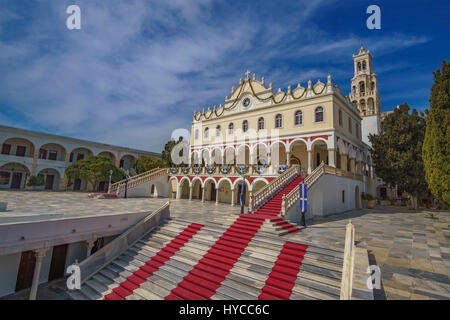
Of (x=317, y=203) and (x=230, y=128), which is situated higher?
(x=230, y=128)

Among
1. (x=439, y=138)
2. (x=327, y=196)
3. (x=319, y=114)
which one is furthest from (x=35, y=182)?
(x=439, y=138)

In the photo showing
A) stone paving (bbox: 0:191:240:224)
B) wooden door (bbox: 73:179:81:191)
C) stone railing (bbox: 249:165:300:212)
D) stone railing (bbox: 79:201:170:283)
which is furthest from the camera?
wooden door (bbox: 73:179:81:191)

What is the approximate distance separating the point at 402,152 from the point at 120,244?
92.2 feet

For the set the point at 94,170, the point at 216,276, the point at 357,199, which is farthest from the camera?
the point at 94,170

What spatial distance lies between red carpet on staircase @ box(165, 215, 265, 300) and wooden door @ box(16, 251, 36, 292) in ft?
29.0

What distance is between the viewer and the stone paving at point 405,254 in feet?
19.4

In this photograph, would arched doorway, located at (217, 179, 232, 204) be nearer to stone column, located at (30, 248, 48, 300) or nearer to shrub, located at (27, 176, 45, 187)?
stone column, located at (30, 248, 48, 300)

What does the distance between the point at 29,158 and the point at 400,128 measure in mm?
48116

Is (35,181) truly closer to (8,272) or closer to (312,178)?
(8,272)

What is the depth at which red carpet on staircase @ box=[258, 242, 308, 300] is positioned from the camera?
6723 millimetres

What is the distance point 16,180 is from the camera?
31078 millimetres

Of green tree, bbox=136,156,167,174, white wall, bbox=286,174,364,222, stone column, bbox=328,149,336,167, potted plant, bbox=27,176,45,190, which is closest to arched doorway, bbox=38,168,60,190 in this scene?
potted plant, bbox=27,176,45,190

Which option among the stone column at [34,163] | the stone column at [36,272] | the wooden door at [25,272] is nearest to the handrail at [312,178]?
the stone column at [36,272]
